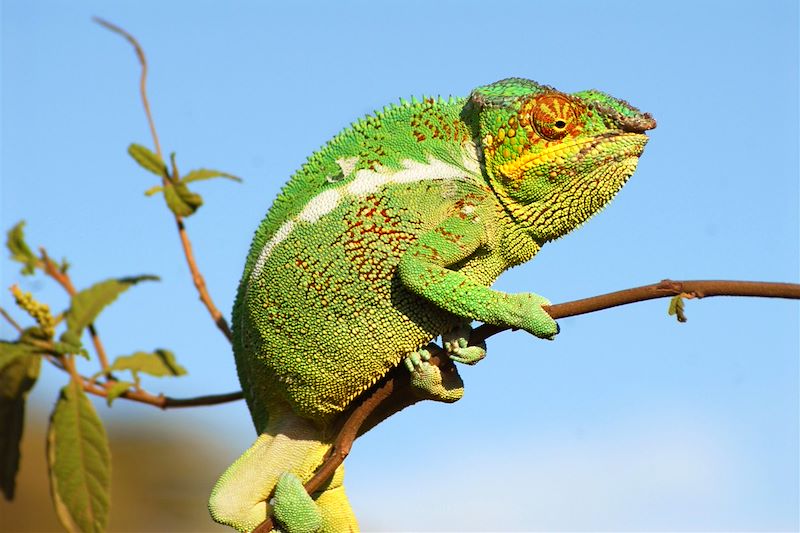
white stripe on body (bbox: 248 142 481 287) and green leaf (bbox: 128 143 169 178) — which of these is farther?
A: green leaf (bbox: 128 143 169 178)

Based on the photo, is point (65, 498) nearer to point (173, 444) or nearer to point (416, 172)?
point (416, 172)

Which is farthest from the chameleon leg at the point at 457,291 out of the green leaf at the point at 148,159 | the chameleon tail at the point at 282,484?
the green leaf at the point at 148,159

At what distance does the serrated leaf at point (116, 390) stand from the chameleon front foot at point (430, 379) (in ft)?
3.29

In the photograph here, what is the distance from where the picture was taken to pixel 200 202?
3.99 meters

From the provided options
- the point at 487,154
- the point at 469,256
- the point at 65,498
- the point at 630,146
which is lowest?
the point at 65,498

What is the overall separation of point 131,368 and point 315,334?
760 millimetres

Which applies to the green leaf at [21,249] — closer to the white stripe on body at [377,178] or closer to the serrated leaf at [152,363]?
the serrated leaf at [152,363]

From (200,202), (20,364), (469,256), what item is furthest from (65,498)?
(469,256)

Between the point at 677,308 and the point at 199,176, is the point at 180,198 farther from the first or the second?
the point at 677,308

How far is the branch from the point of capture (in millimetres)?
2586

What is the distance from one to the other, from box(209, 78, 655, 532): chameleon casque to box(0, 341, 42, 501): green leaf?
0.71 meters

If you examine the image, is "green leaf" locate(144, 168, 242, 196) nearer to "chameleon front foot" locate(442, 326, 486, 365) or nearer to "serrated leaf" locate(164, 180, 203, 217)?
"serrated leaf" locate(164, 180, 203, 217)

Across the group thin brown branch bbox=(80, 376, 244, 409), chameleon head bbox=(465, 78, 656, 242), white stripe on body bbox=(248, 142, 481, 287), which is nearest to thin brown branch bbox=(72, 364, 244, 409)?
thin brown branch bbox=(80, 376, 244, 409)

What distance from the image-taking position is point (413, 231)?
3.31 metres
